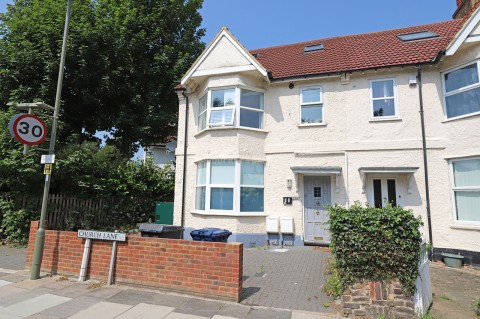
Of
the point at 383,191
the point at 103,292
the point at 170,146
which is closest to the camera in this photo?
the point at 103,292

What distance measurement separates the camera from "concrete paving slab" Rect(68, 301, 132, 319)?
14.1 feet

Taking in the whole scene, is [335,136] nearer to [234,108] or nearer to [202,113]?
[234,108]

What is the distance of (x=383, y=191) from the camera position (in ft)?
31.0

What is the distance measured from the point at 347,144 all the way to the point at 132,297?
26.8 feet

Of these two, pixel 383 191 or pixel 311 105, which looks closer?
pixel 383 191

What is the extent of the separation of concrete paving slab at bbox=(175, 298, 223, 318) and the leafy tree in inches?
454

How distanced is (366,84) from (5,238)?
46.7ft

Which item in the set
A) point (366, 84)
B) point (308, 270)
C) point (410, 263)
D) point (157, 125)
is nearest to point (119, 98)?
point (157, 125)

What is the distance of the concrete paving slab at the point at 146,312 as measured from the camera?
428cm

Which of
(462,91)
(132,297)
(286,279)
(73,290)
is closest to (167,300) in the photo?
(132,297)

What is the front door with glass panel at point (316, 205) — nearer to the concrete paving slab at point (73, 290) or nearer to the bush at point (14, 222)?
the concrete paving slab at point (73, 290)

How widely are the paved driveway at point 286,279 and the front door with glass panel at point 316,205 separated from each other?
35.1 inches

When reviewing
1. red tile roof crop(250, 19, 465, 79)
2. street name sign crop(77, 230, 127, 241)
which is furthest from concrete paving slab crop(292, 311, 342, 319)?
red tile roof crop(250, 19, 465, 79)

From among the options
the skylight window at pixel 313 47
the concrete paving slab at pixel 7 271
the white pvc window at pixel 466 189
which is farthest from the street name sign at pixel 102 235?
the skylight window at pixel 313 47
